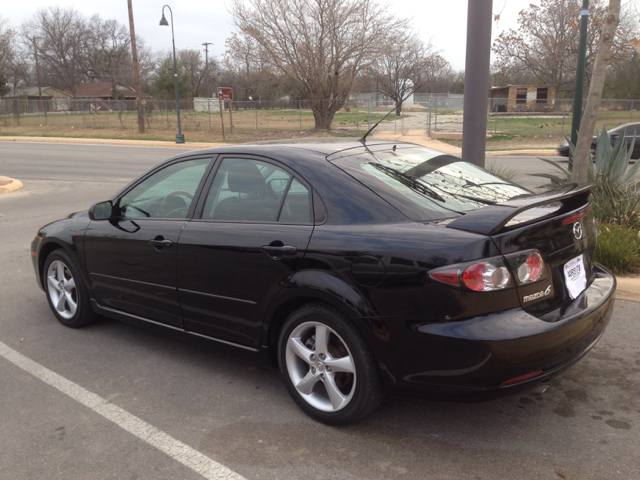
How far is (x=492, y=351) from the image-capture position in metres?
2.67

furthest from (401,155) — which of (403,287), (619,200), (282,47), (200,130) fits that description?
(200,130)

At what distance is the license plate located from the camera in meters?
3.06

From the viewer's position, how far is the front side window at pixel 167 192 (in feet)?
13.3

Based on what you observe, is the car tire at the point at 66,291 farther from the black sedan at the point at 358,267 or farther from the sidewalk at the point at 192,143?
the sidewalk at the point at 192,143

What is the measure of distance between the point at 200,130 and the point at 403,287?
34988 millimetres

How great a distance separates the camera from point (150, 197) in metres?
4.38

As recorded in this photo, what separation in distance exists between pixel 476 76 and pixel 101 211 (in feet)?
17.1

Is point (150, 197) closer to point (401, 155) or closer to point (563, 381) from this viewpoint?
point (401, 155)

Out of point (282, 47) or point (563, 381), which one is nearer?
point (563, 381)

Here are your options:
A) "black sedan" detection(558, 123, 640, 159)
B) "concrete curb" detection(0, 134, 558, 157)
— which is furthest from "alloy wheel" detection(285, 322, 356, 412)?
"concrete curb" detection(0, 134, 558, 157)

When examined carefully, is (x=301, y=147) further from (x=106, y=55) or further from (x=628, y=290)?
(x=106, y=55)

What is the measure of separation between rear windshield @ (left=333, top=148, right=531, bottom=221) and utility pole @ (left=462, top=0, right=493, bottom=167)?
11.0 feet

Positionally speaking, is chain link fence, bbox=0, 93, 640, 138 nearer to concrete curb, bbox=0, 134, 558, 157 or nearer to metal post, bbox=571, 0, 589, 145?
concrete curb, bbox=0, 134, 558, 157

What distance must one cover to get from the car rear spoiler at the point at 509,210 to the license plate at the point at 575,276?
29cm
